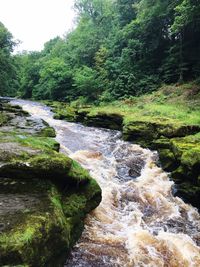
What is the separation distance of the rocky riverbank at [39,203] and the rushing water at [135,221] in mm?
473

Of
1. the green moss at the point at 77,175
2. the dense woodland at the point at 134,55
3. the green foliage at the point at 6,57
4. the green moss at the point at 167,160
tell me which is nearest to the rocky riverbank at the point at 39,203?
the green moss at the point at 77,175

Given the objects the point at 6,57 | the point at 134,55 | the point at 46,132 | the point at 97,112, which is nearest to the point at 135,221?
the point at 46,132

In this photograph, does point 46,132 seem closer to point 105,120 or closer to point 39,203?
point 105,120

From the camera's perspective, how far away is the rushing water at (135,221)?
18.3 feet

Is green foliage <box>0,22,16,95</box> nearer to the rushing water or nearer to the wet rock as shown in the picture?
the rushing water

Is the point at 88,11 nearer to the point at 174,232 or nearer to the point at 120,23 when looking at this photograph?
the point at 120,23

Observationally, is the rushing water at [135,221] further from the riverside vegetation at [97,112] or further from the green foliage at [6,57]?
the green foliage at [6,57]

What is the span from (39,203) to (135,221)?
2.81m

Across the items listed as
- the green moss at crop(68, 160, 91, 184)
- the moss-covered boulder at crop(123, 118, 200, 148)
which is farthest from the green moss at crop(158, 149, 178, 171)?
the green moss at crop(68, 160, 91, 184)

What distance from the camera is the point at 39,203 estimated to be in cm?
518

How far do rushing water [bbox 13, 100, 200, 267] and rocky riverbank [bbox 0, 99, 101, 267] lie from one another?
1.55ft

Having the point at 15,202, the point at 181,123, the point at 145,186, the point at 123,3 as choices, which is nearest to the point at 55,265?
the point at 15,202

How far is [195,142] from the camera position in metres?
10.4

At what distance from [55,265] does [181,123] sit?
34.6 feet
